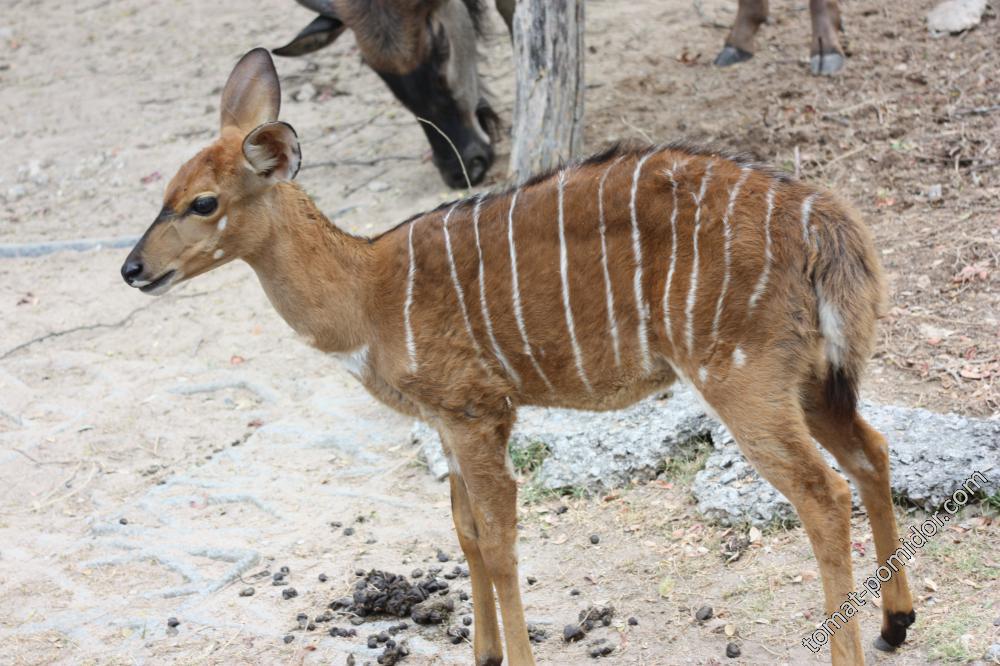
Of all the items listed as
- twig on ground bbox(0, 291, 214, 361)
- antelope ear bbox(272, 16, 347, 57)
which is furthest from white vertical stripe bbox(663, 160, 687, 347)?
antelope ear bbox(272, 16, 347, 57)

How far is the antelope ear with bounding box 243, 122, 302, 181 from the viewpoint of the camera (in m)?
3.36

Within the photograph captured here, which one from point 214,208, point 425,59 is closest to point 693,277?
point 214,208

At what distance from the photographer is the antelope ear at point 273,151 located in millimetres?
3357

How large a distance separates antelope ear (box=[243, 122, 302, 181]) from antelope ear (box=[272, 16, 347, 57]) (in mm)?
4182

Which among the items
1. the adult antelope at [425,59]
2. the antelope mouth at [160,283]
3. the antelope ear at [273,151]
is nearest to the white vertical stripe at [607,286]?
the antelope ear at [273,151]

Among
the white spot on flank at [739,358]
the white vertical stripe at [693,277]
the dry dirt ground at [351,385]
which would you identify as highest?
the white vertical stripe at [693,277]

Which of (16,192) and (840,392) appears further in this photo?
(16,192)

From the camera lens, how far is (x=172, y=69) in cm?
1015

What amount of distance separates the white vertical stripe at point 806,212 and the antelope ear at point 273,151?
57.8 inches

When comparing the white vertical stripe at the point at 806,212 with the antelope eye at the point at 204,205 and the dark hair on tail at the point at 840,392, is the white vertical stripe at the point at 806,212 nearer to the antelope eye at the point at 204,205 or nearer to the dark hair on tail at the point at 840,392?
the dark hair on tail at the point at 840,392

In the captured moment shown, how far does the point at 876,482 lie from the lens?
3.40 meters

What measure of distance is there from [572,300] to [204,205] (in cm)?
114

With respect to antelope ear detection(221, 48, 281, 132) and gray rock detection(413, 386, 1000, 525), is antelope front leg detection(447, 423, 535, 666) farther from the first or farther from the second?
antelope ear detection(221, 48, 281, 132)

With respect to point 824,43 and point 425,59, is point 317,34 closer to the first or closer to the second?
point 425,59
